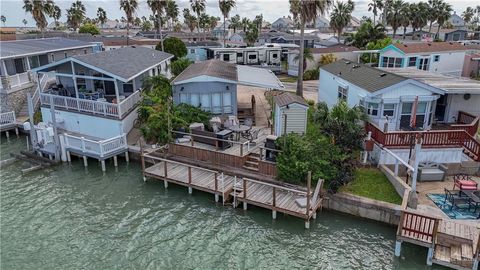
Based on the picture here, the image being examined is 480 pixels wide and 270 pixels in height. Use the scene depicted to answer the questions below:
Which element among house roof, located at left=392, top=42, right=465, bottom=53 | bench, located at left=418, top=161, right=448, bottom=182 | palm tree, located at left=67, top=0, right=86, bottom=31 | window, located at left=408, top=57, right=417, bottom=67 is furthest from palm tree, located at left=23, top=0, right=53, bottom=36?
bench, located at left=418, top=161, right=448, bottom=182

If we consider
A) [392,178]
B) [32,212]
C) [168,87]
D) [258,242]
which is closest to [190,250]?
[258,242]

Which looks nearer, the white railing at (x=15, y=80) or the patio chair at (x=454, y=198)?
the patio chair at (x=454, y=198)

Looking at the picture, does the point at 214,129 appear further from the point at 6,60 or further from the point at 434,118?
the point at 6,60

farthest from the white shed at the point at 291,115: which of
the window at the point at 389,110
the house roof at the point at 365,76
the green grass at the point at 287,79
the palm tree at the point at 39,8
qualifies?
the palm tree at the point at 39,8

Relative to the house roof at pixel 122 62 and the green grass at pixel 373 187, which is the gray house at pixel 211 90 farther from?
the green grass at pixel 373 187

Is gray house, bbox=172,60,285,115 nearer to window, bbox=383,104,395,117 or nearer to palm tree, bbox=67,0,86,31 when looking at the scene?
window, bbox=383,104,395,117
